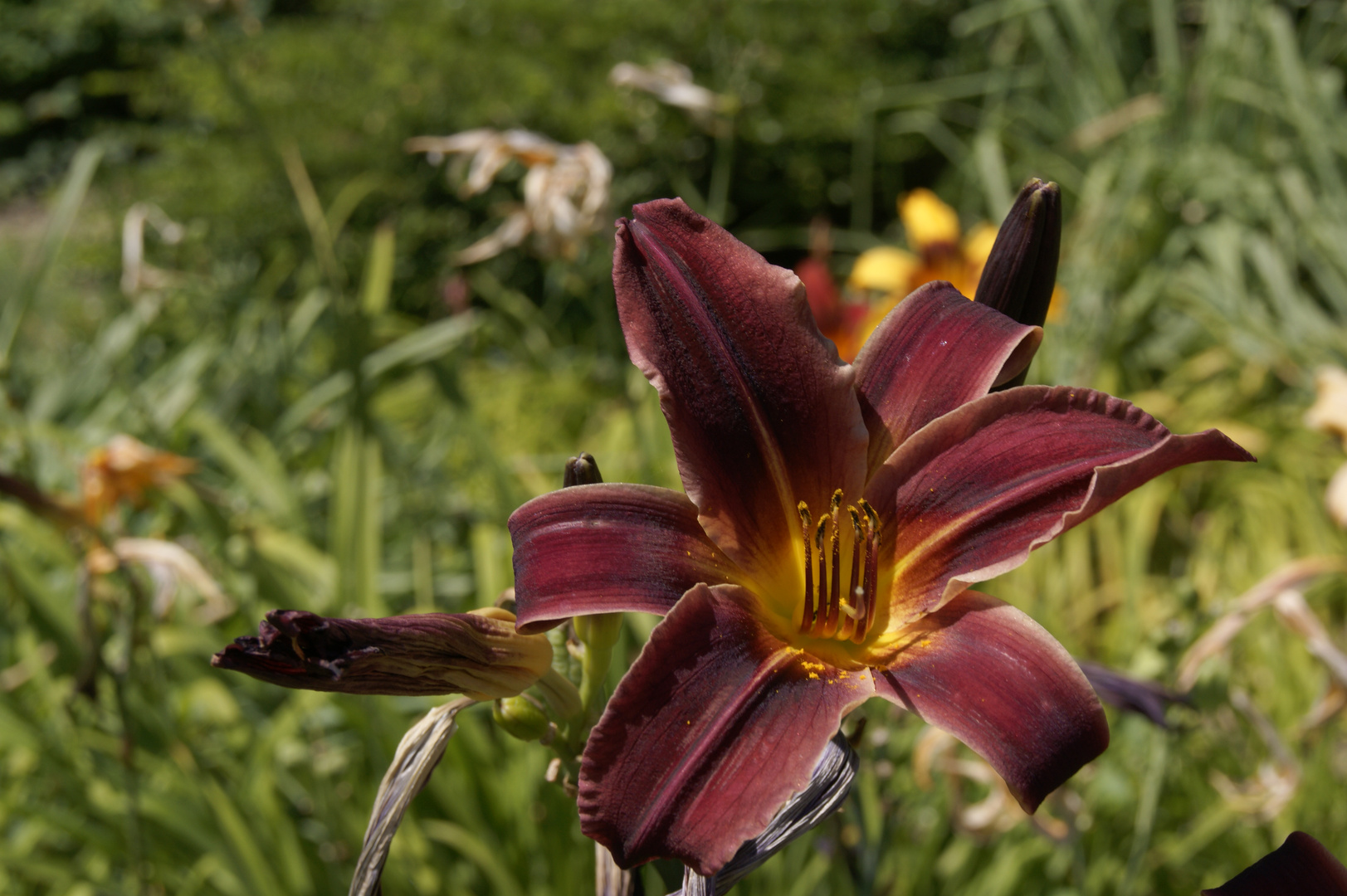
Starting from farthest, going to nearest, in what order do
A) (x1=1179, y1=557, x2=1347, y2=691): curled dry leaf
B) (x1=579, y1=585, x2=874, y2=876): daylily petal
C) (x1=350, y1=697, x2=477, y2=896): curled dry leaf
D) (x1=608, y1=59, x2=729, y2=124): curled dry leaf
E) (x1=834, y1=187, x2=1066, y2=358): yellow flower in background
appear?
(x1=834, y1=187, x2=1066, y2=358): yellow flower in background
(x1=608, y1=59, x2=729, y2=124): curled dry leaf
(x1=1179, y1=557, x2=1347, y2=691): curled dry leaf
(x1=350, y1=697, x2=477, y2=896): curled dry leaf
(x1=579, y1=585, x2=874, y2=876): daylily petal

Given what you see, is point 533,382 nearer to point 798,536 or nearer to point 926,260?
point 926,260

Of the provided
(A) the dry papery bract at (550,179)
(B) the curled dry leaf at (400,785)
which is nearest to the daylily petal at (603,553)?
(B) the curled dry leaf at (400,785)

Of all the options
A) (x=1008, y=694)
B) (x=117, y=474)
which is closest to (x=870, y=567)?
(x=1008, y=694)

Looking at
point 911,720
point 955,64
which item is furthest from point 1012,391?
point 955,64

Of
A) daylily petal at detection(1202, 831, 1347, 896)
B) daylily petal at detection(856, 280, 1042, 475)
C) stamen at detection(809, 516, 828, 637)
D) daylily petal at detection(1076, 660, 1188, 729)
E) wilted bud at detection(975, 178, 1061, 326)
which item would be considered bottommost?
daylily petal at detection(1076, 660, 1188, 729)

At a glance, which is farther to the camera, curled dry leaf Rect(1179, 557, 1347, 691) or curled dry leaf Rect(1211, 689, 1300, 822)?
curled dry leaf Rect(1211, 689, 1300, 822)

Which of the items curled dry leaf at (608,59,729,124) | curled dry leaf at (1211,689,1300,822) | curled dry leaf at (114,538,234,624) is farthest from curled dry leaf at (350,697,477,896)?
curled dry leaf at (608,59,729,124)

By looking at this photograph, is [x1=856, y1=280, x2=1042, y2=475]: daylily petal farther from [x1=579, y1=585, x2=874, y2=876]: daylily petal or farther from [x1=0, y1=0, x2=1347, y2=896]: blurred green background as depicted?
[x1=0, y1=0, x2=1347, y2=896]: blurred green background

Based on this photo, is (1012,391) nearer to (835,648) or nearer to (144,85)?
(835,648)
